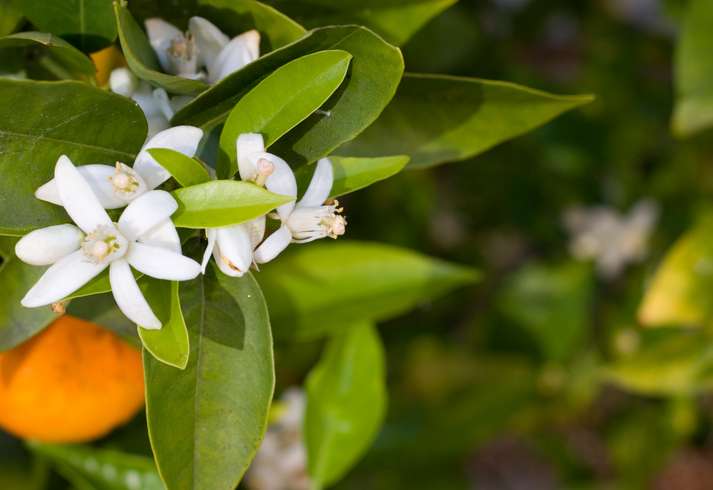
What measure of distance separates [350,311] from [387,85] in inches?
17.0

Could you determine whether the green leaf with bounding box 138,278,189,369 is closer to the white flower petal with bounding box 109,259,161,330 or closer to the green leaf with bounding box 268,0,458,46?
the white flower petal with bounding box 109,259,161,330

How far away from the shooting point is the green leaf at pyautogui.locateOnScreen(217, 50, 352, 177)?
45cm

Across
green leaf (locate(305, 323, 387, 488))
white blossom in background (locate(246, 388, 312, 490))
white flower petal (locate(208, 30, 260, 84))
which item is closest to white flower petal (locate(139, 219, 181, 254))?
white flower petal (locate(208, 30, 260, 84))

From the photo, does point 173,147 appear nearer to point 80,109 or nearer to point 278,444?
point 80,109

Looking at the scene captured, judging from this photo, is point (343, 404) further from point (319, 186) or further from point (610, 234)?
point (610, 234)

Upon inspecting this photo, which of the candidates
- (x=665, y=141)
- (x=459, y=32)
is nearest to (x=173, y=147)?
(x=459, y=32)

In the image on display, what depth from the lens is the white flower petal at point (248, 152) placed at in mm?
448

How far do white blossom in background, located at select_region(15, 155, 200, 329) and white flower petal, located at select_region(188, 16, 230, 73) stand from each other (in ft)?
0.41

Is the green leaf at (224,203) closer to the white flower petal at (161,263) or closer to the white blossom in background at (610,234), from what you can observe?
the white flower petal at (161,263)

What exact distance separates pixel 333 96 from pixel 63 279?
0.60 ft

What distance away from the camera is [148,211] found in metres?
0.44

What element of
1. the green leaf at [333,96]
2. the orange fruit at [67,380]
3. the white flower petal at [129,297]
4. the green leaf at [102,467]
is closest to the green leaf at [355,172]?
the green leaf at [333,96]

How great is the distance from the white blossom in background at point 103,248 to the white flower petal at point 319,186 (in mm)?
76

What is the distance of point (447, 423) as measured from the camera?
4.04ft
